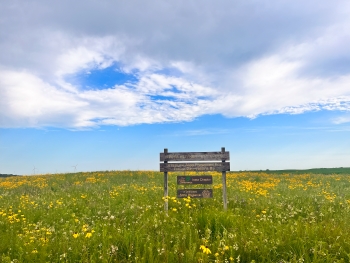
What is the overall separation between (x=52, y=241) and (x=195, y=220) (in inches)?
150

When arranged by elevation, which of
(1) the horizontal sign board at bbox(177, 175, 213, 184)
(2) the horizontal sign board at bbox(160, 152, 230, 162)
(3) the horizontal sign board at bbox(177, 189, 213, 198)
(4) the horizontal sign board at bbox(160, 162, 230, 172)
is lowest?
(3) the horizontal sign board at bbox(177, 189, 213, 198)

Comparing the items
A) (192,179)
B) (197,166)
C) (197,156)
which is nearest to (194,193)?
(192,179)

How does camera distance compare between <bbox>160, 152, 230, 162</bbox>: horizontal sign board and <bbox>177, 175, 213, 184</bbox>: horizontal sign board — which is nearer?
<bbox>177, 175, 213, 184</bbox>: horizontal sign board

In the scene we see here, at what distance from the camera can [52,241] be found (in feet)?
22.0

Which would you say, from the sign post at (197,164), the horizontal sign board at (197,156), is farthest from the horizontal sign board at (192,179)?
the horizontal sign board at (197,156)

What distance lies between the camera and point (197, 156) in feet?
38.1

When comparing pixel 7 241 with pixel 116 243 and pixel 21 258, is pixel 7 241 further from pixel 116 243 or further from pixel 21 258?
pixel 116 243

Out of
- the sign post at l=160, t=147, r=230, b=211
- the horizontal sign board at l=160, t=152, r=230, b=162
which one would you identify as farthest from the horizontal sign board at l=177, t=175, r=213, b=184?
the horizontal sign board at l=160, t=152, r=230, b=162

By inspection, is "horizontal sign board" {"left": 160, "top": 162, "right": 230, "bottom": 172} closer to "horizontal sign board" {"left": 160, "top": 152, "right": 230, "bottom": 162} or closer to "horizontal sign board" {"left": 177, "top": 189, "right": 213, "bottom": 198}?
"horizontal sign board" {"left": 160, "top": 152, "right": 230, "bottom": 162}

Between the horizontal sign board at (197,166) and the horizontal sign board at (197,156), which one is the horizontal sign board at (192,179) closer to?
the horizontal sign board at (197,166)

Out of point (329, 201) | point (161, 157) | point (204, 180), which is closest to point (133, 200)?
point (161, 157)

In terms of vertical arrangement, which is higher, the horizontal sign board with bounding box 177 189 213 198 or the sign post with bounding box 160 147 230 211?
the sign post with bounding box 160 147 230 211

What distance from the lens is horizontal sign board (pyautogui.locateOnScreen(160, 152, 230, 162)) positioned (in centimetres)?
1162

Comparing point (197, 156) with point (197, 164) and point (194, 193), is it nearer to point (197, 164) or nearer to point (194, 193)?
point (197, 164)
